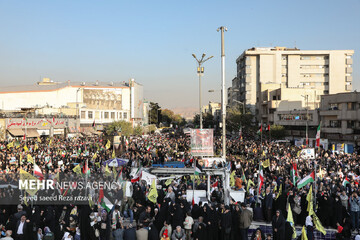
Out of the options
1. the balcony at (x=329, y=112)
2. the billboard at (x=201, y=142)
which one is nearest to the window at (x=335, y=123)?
the balcony at (x=329, y=112)

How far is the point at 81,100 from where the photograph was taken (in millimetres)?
79500

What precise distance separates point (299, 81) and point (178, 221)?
73849 mm

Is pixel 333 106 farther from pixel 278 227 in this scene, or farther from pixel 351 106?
pixel 278 227

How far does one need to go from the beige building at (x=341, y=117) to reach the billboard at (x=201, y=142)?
24912 mm

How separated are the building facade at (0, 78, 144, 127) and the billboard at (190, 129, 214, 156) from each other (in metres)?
47.4

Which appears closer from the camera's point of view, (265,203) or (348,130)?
(265,203)

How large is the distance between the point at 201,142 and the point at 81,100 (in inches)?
2547

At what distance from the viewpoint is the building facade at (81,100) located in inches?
2781

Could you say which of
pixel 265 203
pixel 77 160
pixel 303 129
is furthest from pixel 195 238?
pixel 303 129

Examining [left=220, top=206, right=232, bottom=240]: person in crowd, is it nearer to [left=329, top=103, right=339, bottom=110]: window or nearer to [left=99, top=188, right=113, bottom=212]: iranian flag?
[left=99, top=188, right=113, bottom=212]: iranian flag

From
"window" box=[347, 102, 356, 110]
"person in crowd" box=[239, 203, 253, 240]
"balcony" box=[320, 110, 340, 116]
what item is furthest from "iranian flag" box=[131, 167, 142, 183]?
"balcony" box=[320, 110, 340, 116]

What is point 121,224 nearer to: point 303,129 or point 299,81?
point 303,129

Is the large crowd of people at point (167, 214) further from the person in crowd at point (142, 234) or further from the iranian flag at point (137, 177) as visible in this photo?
the iranian flag at point (137, 177)

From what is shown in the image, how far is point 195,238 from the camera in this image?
971cm
